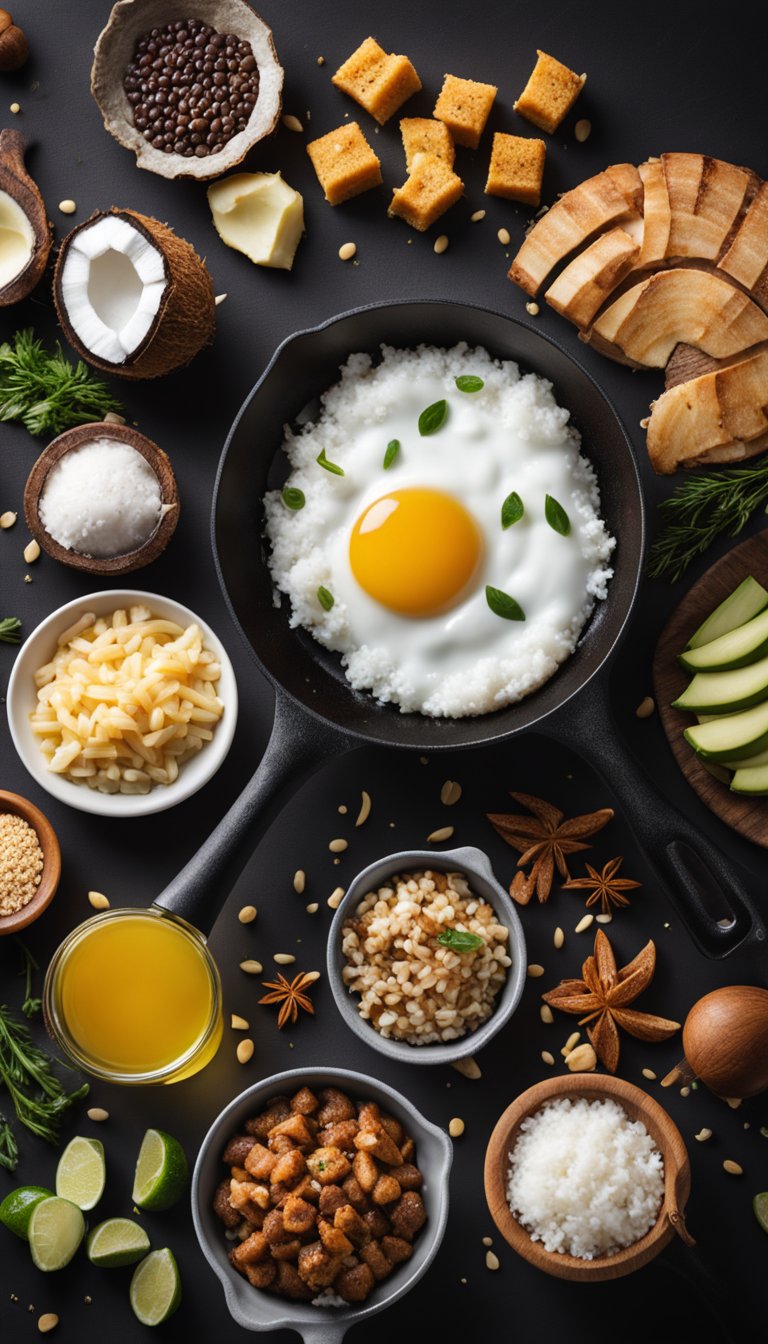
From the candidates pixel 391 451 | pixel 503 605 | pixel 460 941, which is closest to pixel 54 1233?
pixel 460 941

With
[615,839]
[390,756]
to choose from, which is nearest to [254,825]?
[390,756]

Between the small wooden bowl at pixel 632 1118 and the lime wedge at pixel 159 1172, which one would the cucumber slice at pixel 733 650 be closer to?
the small wooden bowl at pixel 632 1118

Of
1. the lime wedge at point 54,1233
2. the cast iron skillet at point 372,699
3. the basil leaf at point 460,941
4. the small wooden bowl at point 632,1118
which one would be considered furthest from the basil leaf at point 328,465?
the lime wedge at point 54,1233

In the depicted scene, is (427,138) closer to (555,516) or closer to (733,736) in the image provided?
(555,516)

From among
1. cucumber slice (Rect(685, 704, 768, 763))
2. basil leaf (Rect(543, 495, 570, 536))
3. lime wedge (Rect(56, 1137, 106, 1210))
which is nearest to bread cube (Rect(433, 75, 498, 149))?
basil leaf (Rect(543, 495, 570, 536))

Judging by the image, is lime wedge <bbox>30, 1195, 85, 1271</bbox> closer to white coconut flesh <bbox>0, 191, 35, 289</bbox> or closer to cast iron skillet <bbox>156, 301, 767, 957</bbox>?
cast iron skillet <bbox>156, 301, 767, 957</bbox>
